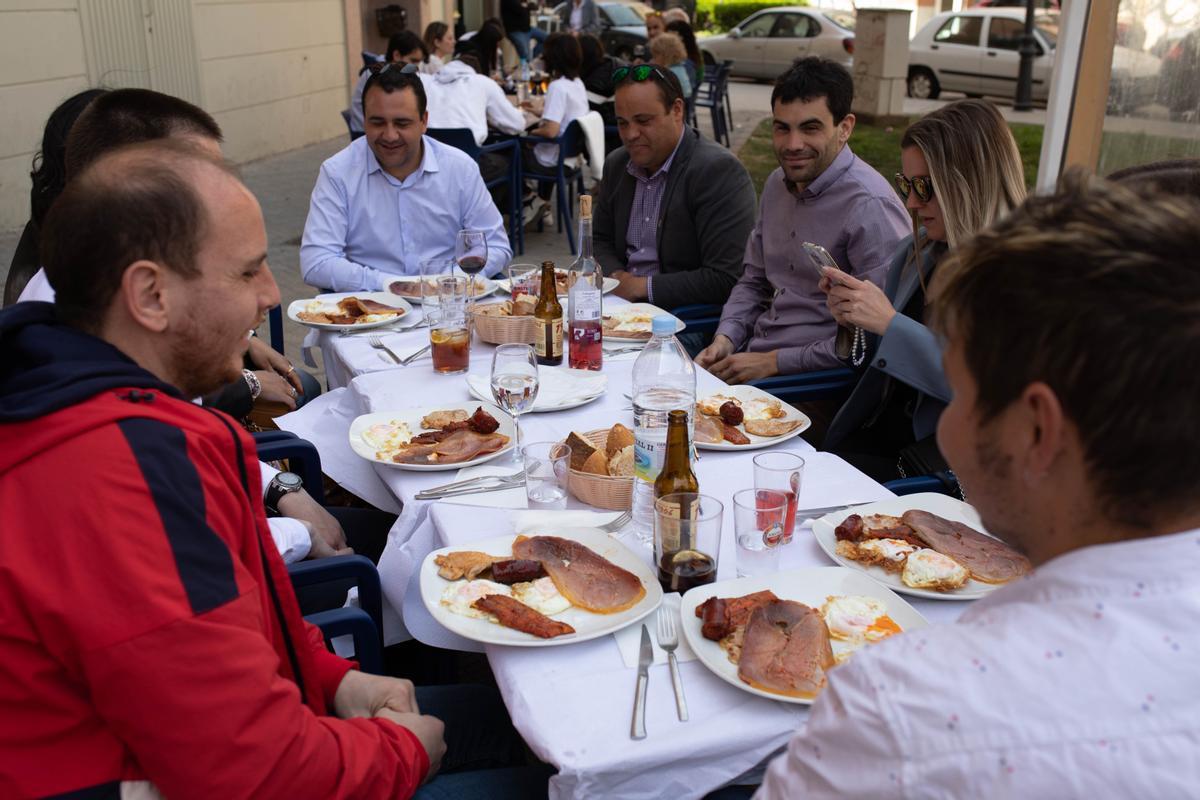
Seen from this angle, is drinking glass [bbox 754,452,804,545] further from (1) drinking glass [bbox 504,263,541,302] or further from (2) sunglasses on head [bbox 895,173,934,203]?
(1) drinking glass [bbox 504,263,541,302]

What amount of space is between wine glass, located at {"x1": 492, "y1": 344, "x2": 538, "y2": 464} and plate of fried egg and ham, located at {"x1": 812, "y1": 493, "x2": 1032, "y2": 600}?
2.88 ft

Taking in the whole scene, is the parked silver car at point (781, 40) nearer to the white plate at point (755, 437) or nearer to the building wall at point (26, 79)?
the building wall at point (26, 79)

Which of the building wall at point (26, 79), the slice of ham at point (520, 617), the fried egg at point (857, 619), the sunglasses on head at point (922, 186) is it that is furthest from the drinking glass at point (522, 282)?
the building wall at point (26, 79)

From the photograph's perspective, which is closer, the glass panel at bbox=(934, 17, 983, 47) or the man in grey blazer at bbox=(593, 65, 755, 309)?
the man in grey blazer at bbox=(593, 65, 755, 309)

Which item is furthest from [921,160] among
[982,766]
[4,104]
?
[4,104]

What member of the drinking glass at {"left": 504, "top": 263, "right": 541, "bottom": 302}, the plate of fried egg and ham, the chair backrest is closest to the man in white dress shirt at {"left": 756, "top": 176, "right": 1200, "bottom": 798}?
the plate of fried egg and ham

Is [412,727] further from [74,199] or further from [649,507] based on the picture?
[74,199]

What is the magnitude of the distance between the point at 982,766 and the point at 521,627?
100 cm

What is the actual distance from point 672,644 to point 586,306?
171 centimetres

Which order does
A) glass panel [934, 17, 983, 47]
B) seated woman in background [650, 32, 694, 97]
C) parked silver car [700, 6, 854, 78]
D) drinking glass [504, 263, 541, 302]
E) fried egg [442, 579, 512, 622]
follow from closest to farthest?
fried egg [442, 579, 512, 622] < drinking glass [504, 263, 541, 302] < seated woman in background [650, 32, 694, 97] < glass panel [934, 17, 983, 47] < parked silver car [700, 6, 854, 78]

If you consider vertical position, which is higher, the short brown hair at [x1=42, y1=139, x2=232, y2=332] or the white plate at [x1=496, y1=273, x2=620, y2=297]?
the short brown hair at [x1=42, y1=139, x2=232, y2=332]

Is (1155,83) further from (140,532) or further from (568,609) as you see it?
(140,532)

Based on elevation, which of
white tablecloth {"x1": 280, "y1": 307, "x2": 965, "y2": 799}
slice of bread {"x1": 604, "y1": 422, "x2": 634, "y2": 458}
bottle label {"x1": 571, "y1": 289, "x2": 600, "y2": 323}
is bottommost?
white tablecloth {"x1": 280, "y1": 307, "x2": 965, "y2": 799}

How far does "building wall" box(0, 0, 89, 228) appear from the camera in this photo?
322 inches
